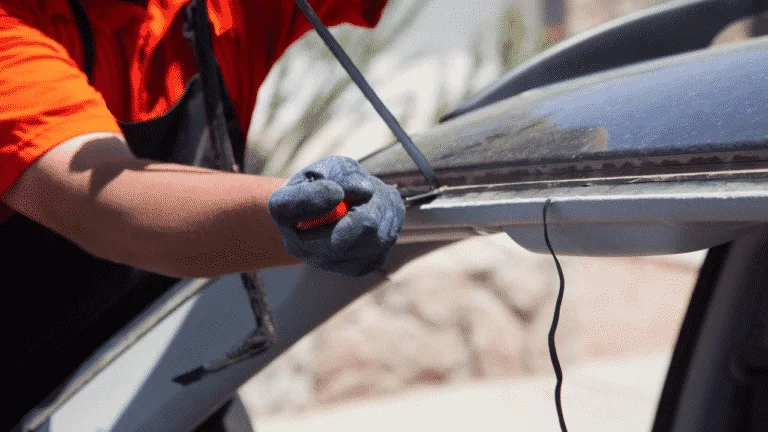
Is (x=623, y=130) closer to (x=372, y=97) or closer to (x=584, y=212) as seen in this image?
(x=584, y=212)

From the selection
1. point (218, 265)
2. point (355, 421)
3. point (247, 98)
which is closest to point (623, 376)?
point (355, 421)

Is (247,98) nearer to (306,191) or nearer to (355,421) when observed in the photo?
(306,191)

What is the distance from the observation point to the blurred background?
16.2 ft

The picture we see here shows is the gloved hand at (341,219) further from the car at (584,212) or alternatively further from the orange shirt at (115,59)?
the orange shirt at (115,59)

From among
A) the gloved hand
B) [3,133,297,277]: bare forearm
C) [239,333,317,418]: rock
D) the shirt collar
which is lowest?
[239,333,317,418]: rock

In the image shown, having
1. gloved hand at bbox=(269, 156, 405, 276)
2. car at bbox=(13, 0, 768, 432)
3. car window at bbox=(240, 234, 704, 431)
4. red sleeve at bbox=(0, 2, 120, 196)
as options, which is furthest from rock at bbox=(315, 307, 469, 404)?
gloved hand at bbox=(269, 156, 405, 276)

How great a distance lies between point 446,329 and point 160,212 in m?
4.03

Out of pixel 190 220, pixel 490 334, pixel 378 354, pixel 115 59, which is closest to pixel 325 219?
pixel 190 220

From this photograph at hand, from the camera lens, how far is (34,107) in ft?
4.51

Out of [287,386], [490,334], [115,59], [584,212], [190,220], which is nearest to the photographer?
[584,212]

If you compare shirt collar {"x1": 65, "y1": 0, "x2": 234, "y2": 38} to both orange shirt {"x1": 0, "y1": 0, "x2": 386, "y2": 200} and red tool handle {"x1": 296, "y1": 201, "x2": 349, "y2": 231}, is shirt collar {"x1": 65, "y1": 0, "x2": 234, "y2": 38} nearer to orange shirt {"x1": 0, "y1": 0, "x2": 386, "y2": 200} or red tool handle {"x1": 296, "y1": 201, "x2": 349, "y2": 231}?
orange shirt {"x1": 0, "y1": 0, "x2": 386, "y2": 200}

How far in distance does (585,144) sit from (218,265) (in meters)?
0.44

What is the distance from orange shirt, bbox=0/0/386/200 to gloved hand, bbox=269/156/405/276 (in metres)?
0.37

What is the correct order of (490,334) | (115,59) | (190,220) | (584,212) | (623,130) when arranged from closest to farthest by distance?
(584,212)
(623,130)
(190,220)
(115,59)
(490,334)
